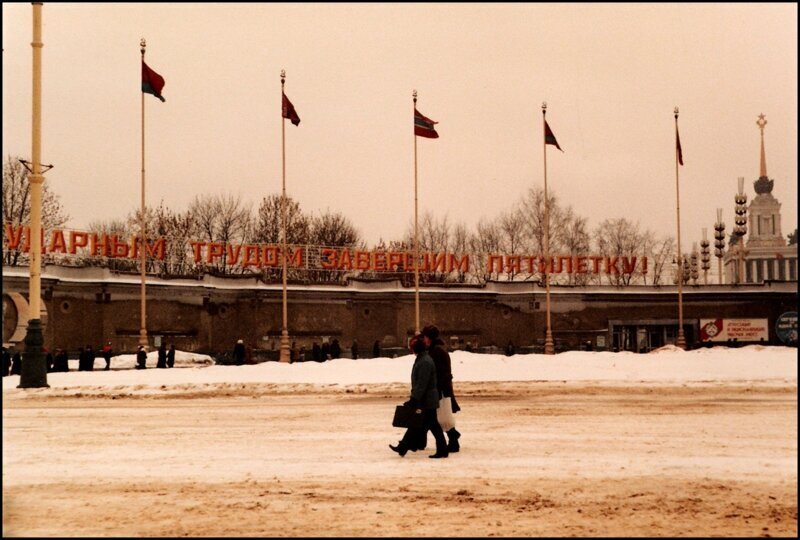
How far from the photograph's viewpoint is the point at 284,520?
339 inches

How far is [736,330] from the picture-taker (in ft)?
183

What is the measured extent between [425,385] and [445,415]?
2.31 feet

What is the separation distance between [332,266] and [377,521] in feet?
157

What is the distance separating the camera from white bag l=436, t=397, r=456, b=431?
1269 centimetres

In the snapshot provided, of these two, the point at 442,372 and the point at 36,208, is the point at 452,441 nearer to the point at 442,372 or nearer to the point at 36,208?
the point at 442,372

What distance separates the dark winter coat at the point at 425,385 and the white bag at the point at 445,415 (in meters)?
0.34

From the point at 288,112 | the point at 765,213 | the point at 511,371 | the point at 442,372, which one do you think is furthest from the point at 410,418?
the point at 765,213

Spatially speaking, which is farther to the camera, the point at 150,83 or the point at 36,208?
the point at 150,83

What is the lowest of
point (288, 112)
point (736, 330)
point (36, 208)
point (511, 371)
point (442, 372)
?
point (511, 371)

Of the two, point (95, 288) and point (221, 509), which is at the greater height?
point (95, 288)

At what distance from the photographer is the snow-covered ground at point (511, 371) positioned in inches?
1024

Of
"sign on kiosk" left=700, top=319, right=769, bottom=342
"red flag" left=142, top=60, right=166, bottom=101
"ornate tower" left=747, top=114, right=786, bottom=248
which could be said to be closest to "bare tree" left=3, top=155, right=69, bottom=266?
"red flag" left=142, top=60, right=166, bottom=101

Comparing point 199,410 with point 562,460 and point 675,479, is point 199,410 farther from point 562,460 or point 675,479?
point 675,479

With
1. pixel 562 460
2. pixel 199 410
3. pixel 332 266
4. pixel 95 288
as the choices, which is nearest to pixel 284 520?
pixel 562 460
